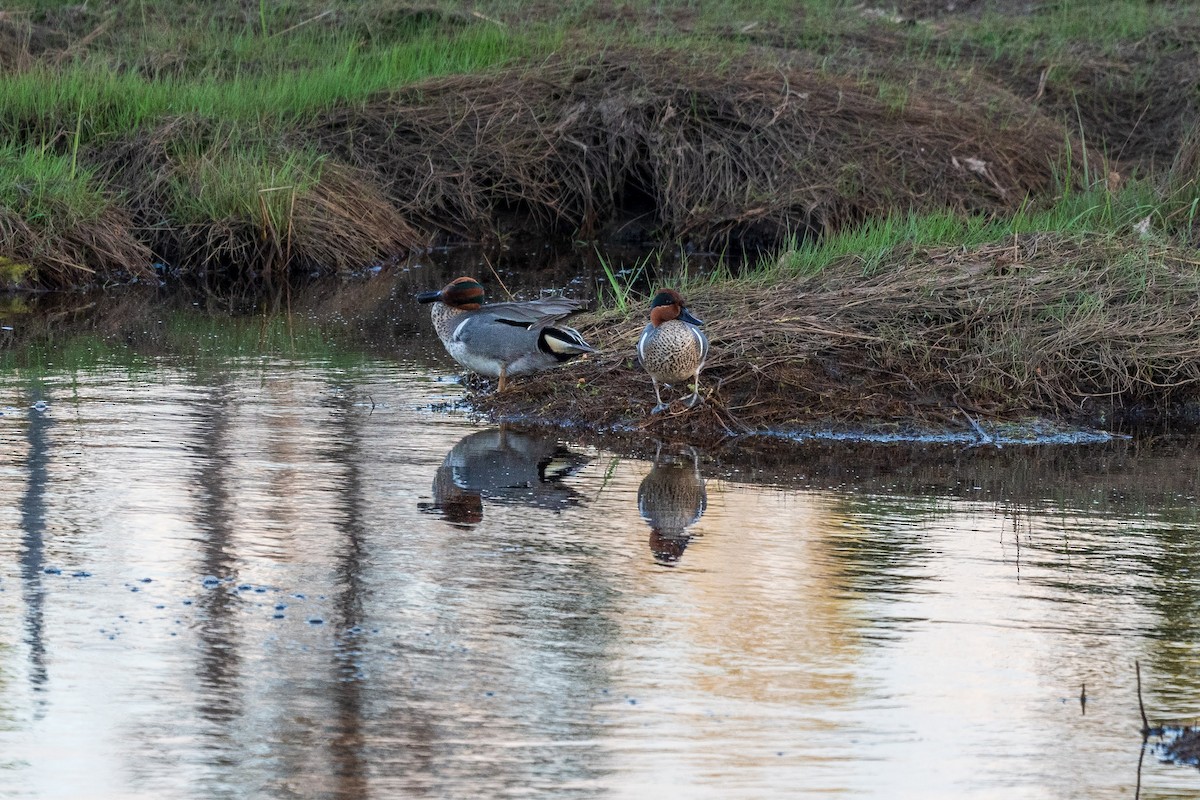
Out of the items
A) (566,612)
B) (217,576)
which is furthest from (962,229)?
(217,576)

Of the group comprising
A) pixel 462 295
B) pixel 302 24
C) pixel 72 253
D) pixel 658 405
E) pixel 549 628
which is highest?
pixel 302 24

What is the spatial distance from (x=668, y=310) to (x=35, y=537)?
2.79m

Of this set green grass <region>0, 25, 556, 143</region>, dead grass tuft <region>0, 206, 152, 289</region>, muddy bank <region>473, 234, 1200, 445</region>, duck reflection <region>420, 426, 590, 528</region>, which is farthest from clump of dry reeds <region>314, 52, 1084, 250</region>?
duck reflection <region>420, 426, 590, 528</region>

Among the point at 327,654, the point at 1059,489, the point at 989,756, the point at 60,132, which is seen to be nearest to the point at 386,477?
the point at 327,654

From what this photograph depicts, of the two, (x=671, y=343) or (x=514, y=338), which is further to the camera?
(x=514, y=338)

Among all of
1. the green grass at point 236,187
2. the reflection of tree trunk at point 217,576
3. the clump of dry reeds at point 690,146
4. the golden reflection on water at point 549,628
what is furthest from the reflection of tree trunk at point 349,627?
the clump of dry reeds at point 690,146

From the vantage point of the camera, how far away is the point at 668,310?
7168 mm

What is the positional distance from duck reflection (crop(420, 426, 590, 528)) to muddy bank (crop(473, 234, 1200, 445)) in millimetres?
453

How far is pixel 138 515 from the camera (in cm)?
581

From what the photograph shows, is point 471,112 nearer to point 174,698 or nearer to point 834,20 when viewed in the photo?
point 834,20

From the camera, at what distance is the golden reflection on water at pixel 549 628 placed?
3889mm

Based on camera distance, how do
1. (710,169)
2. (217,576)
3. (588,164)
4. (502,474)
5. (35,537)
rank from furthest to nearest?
(588,164)
(710,169)
(502,474)
(35,537)
(217,576)

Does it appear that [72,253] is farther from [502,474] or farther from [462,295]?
[502,474]

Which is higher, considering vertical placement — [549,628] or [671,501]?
[671,501]
